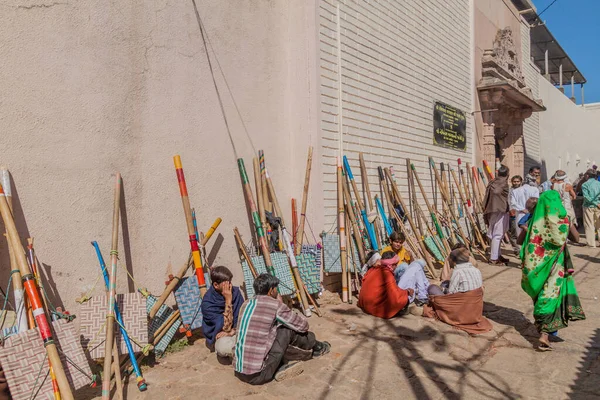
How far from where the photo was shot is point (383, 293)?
193 inches

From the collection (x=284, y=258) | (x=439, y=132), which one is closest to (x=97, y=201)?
(x=284, y=258)

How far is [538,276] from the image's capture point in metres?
3.98

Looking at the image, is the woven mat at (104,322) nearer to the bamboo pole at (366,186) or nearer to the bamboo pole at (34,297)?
the bamboo pole at (34,297)

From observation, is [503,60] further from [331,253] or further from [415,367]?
[415,367]

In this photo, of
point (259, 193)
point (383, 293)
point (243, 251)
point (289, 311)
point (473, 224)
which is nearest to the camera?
point (289, 311)

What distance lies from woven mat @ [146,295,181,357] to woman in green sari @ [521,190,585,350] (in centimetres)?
312

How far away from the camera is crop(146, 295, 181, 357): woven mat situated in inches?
153

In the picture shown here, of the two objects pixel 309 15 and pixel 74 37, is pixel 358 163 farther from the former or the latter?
pixel 74 37

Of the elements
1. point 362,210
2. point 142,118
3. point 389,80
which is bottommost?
point 362,210

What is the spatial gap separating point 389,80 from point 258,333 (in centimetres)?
502

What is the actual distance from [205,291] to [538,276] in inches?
114

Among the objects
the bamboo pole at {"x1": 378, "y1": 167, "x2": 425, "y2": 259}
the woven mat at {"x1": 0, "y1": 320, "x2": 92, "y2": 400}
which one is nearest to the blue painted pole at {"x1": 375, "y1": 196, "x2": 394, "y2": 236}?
the bamboo pole at {"x1": 378, "y1": 167, "x2": 425, "y2": 259}

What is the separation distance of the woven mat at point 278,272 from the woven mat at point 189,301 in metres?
0.64

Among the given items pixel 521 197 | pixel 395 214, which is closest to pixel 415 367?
pixel 395 214
